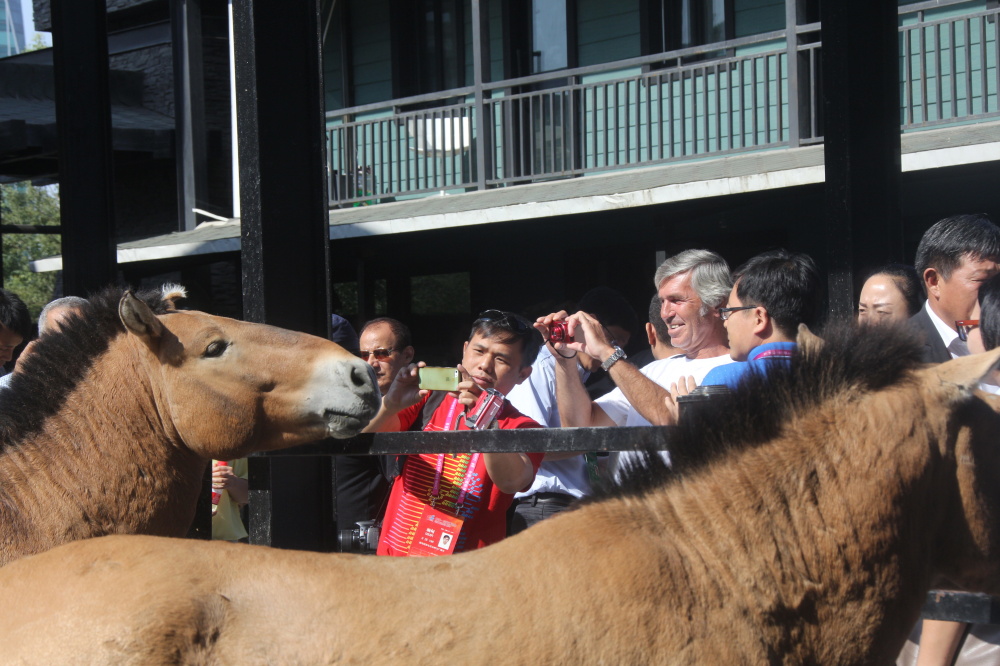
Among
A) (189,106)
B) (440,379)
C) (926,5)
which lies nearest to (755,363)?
(440,379)

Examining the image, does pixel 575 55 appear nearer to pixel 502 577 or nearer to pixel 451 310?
pixel 451 310

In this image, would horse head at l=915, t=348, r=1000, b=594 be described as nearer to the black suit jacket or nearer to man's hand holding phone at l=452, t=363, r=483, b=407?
the black suit jacket

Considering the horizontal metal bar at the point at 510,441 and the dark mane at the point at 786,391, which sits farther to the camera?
the horizontal metal bar at the point at 510,441

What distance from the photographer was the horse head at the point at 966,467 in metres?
1.88

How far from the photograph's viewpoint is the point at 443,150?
441 inches

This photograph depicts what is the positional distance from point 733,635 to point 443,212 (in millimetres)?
8534

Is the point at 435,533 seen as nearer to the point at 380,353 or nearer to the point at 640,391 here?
the point at 640,391

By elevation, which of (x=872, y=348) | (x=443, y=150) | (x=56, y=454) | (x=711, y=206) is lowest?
(x=56, y=454)

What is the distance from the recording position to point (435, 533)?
3352 millimetres

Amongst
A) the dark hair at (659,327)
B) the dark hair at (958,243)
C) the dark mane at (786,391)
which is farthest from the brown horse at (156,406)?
the dark hair at (958,243)

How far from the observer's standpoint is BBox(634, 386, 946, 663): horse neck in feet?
6.04

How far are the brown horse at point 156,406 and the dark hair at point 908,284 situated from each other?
2109 millimetres

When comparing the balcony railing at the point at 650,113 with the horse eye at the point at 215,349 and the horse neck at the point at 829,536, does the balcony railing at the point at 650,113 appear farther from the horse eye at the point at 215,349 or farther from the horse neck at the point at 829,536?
the horse neck at the point at 829,536

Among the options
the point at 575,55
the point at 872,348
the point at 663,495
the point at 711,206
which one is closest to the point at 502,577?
the point at 663,495
